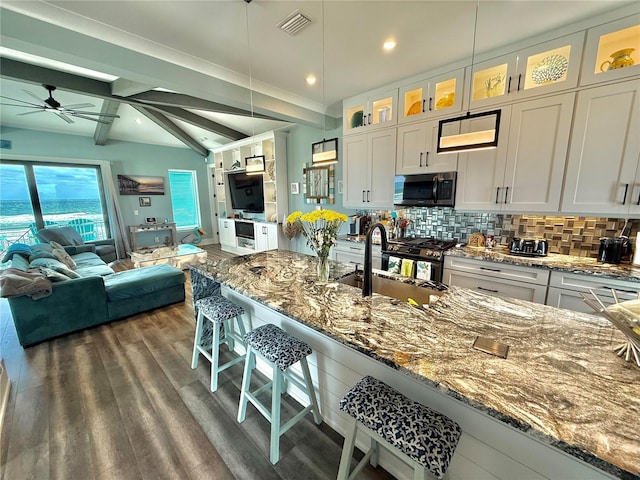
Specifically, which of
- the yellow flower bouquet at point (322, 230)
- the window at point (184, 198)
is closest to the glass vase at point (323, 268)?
the yellow flower bouquet at point (322, 230)

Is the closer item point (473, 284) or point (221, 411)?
point (221, 411)

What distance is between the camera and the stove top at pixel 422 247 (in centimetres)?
279

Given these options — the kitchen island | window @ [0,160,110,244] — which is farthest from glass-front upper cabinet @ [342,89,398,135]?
window @ [0,160,110,244]

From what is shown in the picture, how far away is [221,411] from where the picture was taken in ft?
6.07

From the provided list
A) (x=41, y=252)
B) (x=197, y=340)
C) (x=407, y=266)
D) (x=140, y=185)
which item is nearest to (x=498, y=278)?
(x=407, y=266)

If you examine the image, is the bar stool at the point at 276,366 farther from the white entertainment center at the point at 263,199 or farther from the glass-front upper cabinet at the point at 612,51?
the white entertainment center at the point at 263,199

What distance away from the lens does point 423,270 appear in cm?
281

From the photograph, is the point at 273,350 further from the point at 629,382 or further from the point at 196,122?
the point at 196,122

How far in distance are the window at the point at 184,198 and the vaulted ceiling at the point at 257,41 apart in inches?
Result: 149

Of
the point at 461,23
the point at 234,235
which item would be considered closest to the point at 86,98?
the point at 234,235

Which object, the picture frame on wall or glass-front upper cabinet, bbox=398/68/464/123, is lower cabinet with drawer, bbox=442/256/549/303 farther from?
the picture frame on wall

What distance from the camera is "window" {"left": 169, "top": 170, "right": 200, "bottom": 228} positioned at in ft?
23.5

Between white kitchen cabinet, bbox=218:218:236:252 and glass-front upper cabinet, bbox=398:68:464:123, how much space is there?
4.96 metres

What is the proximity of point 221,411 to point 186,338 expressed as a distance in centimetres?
123
